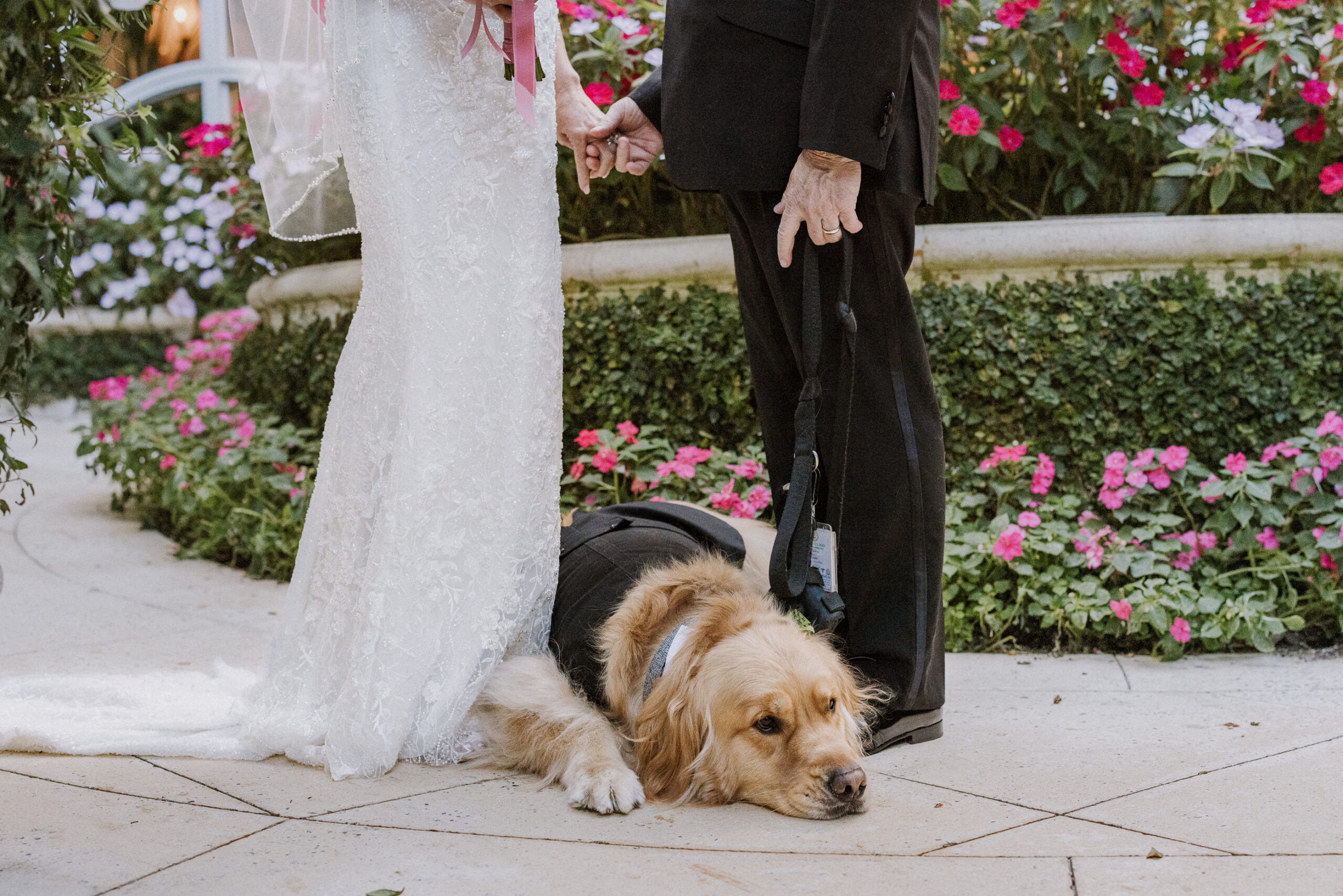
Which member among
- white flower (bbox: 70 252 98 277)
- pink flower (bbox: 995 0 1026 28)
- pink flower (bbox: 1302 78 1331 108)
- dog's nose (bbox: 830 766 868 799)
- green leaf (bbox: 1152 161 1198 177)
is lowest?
dog's nose (bbox: 830 766 868 799)

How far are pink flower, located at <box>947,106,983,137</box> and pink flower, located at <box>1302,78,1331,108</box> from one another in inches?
41.5

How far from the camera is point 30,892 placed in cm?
168

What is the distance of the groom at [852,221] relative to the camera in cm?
214

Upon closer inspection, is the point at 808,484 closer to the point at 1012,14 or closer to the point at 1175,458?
the point at 1175,458

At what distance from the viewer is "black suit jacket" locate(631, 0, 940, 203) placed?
2121mm

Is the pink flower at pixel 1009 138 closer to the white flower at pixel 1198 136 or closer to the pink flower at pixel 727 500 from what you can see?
the white flower at pixel 1198 136

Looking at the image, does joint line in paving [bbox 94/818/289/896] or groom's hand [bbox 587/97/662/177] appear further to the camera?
groom's hand [bbox 587/97/662/177]

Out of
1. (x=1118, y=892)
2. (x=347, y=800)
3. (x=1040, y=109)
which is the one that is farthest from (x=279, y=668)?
(x=1040, y=109)

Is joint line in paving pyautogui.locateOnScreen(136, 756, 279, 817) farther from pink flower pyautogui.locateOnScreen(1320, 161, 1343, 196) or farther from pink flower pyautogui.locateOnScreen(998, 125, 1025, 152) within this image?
pink flower pyautogui.locateOnScreen(1320, 161, 1343, 196)

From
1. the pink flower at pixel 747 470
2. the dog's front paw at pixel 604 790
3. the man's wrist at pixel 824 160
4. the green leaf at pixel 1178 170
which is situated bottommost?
the dog's front paw at pixel 604 790

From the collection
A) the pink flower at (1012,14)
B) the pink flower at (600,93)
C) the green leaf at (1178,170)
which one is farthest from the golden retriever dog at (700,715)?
the pink flower at (1012,14)

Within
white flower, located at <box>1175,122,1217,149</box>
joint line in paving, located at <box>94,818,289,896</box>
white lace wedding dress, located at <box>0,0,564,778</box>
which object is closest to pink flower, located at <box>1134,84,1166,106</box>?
white flower, located at <box>1175,122,1217,149</box>

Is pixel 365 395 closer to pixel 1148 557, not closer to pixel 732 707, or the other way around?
pixel 732 707

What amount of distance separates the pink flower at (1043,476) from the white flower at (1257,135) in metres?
1.20
